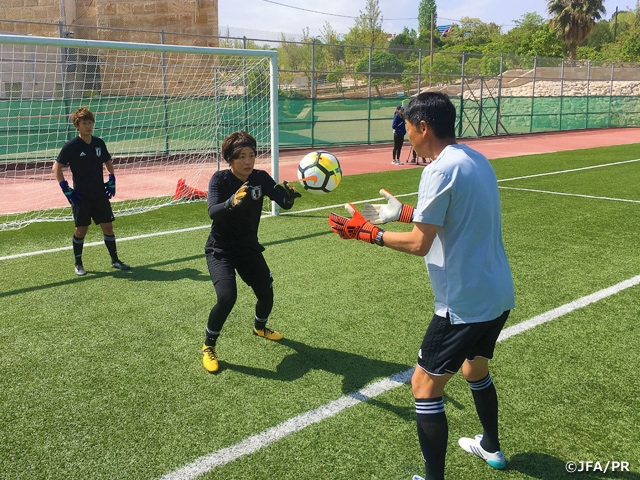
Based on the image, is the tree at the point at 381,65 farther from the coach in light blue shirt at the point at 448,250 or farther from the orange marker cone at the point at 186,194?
the coach in light blue shirt at the point at 448,250

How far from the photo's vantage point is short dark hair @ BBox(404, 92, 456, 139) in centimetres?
264

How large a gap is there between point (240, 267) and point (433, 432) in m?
2.22

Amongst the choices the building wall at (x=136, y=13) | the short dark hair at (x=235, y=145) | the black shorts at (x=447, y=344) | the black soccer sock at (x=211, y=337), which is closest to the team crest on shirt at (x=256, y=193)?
the short dark hair at (x=235, y=145)

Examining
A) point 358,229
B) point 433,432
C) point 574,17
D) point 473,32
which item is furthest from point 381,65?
point 473,32

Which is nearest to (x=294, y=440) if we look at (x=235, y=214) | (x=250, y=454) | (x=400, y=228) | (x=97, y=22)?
(x=250, y=454)

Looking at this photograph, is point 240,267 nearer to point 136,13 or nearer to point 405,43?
point 136,13

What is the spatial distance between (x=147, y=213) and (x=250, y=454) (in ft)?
26.4

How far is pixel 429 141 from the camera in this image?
271 cm

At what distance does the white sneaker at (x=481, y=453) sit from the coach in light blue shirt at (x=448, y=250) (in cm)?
58

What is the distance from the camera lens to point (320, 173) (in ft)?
18.8

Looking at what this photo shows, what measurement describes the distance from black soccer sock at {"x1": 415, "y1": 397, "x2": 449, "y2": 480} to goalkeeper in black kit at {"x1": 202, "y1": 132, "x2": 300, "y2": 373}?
6.34 feet

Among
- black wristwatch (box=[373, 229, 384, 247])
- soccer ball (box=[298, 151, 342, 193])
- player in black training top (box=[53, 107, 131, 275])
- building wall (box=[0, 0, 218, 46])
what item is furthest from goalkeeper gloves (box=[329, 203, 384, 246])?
building wall (box=[0, 0, 218, 46])

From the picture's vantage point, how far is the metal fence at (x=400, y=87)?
2269 centimetres

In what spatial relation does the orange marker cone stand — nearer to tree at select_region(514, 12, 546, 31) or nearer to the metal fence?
the metal fence
